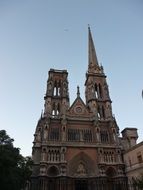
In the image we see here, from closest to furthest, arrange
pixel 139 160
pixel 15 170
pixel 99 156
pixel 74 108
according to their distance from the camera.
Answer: pixel 15 170 < pixel 139 160 < pixel 99 156 < pixel 74 108

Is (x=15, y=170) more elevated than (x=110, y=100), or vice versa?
(x=110, y=100)

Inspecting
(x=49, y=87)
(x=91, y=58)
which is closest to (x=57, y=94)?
(x=49, y=87)

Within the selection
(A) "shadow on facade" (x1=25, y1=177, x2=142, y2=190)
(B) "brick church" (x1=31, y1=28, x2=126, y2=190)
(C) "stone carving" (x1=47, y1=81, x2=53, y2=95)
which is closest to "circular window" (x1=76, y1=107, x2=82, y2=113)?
(B) "brick church" (x1=31, y1=28, x2=126, y2=190)

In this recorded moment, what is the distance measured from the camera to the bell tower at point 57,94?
1619 inches

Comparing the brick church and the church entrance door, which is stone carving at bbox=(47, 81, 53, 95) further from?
the church entrance door

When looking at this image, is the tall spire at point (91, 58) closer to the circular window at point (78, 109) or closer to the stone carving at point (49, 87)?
the stone carving at point (49, 87)

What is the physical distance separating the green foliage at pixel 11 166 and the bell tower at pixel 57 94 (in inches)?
502

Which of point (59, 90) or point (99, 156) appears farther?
point (59, 90)

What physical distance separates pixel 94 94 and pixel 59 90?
8378mm

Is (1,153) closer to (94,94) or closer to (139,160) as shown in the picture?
(139,160)

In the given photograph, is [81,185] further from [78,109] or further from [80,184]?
[78,109]

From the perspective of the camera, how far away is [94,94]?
4538 cm

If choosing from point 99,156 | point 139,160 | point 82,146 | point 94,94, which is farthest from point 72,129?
point 139,160

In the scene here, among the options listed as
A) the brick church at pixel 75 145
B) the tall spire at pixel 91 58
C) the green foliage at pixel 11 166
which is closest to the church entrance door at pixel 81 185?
the brick church at pixel 75 145
